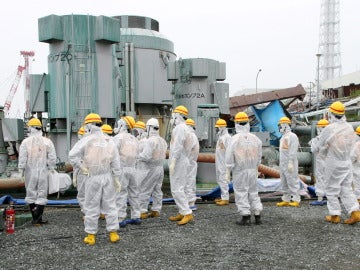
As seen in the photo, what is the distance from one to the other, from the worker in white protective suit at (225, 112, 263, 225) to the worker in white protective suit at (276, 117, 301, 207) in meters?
2.11

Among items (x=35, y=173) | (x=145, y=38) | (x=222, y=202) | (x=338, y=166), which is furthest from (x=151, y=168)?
(x=145, y=38)

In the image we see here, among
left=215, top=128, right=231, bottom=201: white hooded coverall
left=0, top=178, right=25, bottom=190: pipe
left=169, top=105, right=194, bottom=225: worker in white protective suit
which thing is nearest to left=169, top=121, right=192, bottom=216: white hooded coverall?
left=169, top=105, right=194, bottom=225: worker in white protective suit

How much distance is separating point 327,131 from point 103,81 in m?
7.73

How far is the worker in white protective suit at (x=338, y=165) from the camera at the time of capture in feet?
24.9

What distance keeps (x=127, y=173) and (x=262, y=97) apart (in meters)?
12.8

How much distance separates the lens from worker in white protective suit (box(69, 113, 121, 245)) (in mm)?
6199

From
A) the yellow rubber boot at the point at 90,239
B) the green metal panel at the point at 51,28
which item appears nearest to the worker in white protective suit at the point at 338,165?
the yellow rubber boot at the point at 90,239

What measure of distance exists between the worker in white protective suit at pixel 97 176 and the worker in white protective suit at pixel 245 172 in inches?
91.8

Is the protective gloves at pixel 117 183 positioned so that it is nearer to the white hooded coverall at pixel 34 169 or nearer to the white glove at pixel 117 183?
the white glove at pixel 117 183

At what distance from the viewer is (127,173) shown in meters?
7.63

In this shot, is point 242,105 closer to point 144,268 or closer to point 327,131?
point 327,131

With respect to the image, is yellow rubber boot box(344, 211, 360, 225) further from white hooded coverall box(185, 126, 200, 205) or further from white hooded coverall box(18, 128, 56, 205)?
white hooded coverall box(18, 128, 56, 205)

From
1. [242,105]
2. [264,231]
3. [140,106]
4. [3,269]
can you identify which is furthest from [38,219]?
[242,105]

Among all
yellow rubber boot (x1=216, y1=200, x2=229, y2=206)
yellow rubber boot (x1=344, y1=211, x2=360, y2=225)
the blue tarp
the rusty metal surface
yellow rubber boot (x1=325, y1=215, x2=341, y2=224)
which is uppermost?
the rusty metal surface
